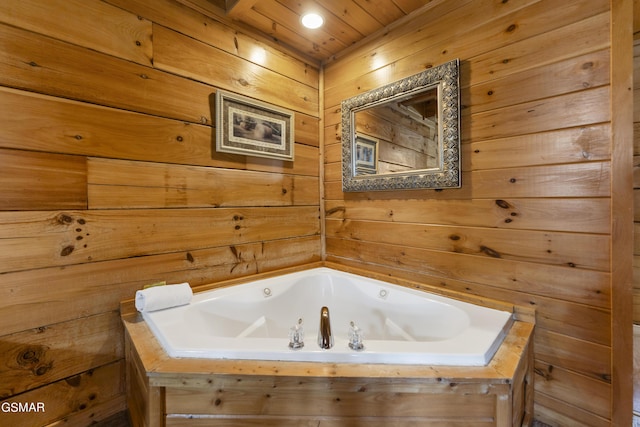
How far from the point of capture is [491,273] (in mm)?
1441

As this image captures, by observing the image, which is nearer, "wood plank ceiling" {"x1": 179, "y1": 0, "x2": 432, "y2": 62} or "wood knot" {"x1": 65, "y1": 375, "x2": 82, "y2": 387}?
"wood knot" {"x1": 65, "y1": 375, "x2": 82, "y2": 387}

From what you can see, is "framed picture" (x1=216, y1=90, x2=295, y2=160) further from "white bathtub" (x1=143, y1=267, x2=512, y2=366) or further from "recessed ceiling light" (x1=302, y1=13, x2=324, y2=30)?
"white bathtub" (x1=143, y1=267, x2=512, y2=366)

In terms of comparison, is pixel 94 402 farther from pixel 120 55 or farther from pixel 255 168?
pixel 120 55

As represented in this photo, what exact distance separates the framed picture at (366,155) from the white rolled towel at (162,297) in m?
1.30

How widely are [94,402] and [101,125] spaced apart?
127 centimetres

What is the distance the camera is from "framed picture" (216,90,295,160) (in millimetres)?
1661

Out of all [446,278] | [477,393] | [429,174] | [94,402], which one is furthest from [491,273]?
[94,402]

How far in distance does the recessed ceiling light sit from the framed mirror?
0.50 metres

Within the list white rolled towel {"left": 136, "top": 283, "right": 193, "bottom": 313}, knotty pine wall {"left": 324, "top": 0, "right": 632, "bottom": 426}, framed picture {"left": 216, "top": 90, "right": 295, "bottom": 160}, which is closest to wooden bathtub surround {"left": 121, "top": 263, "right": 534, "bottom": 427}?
white rolled towel {"left": 136, "top": 283, "right": 193, "bottom": 313}

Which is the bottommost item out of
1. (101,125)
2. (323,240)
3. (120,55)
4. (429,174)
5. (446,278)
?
(446,278)

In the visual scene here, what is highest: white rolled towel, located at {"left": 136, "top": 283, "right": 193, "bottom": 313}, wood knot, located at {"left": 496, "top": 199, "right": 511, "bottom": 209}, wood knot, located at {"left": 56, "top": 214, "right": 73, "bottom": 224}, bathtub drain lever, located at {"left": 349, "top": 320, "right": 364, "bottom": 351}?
wood knot, located at {"left": 496, "top": 199, "right": 511, "bottom": 209}

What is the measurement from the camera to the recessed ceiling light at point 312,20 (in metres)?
1.72

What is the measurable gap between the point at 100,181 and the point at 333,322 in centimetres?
152
